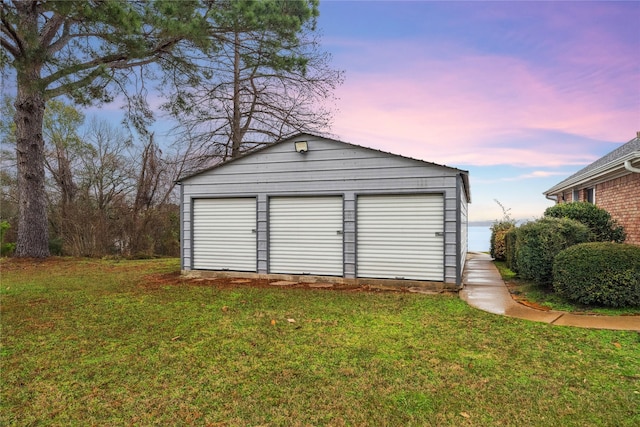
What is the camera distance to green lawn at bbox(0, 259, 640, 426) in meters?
2.84

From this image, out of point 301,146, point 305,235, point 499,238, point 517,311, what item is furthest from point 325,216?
point 499,238

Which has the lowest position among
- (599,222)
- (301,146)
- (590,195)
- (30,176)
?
(599,222)

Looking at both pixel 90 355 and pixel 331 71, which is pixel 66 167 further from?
pixel 90 355

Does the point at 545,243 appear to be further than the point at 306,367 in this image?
Yes

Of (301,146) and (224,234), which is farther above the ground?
(301,146)

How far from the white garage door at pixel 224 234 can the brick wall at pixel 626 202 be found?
9.50m

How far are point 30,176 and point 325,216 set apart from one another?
11018mm

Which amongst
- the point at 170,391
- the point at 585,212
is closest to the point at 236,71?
the point at 585,212

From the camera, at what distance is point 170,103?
1545cm

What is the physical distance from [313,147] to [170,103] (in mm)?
9081

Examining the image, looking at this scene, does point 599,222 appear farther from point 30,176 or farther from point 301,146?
point 30,176

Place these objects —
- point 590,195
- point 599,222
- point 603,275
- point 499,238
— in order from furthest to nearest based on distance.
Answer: point 499,238, point 590,195, point 599,222, point 603,275

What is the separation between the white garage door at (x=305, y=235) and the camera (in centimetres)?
912

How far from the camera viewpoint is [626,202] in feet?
32.3
